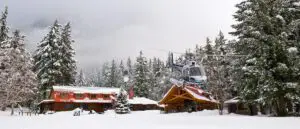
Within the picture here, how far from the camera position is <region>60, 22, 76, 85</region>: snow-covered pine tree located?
64700 mm

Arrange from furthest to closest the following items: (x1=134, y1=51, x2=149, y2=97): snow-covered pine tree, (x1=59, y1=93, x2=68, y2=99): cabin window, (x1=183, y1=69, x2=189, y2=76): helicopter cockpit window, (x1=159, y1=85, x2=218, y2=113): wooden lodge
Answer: (x1=134, y1=51, x2=149, y2=97): snow-covered pine tree
(x1=59, y1=93, x2=68, y2=99): cabin window
(x1=159, y1=85, x2=218, y2=113): wooden lodge
(x1=183, y1=69, x2=189, y2=76): helicopter cockpit window

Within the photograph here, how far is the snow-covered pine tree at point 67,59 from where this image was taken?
64700 millimetres

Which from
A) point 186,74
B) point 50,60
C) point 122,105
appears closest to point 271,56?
point 186,74

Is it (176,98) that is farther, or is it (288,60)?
(176,98)

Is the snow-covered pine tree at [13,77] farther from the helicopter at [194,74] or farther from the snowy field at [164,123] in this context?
the helicopter at [194,74]

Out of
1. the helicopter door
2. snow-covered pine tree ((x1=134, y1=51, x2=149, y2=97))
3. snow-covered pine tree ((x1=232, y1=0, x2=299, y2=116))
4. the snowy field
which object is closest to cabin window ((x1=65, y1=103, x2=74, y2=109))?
snow-covered pine tree ((x1=134, y1=51, x2=149, y2=97))

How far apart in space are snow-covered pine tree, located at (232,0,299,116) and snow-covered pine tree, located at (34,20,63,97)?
40370 mm

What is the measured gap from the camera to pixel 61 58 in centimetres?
6394

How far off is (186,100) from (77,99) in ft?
83.7

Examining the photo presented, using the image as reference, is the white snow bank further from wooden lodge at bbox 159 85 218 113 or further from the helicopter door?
wooden lodge at bbox 159 85 218 113

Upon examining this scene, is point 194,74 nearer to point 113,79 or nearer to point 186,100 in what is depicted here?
point 186,100

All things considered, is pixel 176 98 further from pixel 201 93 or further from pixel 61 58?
pixel 61 58

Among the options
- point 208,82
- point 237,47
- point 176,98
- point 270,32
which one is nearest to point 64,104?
point 176,98

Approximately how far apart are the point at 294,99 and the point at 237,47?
980 centimetres
